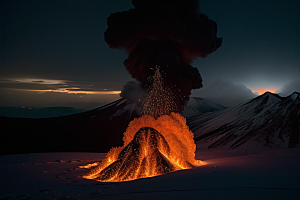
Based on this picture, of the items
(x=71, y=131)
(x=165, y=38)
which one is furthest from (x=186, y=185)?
(x=71, y=131)

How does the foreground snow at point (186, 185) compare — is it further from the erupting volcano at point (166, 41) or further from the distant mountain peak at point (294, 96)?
the distant mountain peak at point (294, 96)

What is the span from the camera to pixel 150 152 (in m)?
7.97

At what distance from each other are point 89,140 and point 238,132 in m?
19.2

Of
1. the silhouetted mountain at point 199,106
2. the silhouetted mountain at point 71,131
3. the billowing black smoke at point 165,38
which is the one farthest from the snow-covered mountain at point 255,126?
the silhouetted mountain at point 199,106

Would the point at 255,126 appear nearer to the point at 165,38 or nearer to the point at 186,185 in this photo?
the point at 165,38

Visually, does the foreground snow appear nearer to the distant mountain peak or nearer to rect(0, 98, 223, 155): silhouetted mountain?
rect(0, 98, 223, 155): silhouetted mountain

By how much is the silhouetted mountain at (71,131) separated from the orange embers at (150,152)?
1643cm

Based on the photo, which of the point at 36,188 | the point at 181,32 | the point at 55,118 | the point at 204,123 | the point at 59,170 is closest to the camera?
the point at 36,188

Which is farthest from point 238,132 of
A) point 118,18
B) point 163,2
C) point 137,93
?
point 118,18

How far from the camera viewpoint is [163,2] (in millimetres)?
24078

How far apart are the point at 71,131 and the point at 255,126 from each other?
2643cm

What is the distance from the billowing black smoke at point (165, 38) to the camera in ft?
76.2

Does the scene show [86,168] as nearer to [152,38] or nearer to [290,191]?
[290,191]

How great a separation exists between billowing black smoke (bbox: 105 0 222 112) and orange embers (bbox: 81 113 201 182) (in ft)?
46.1
